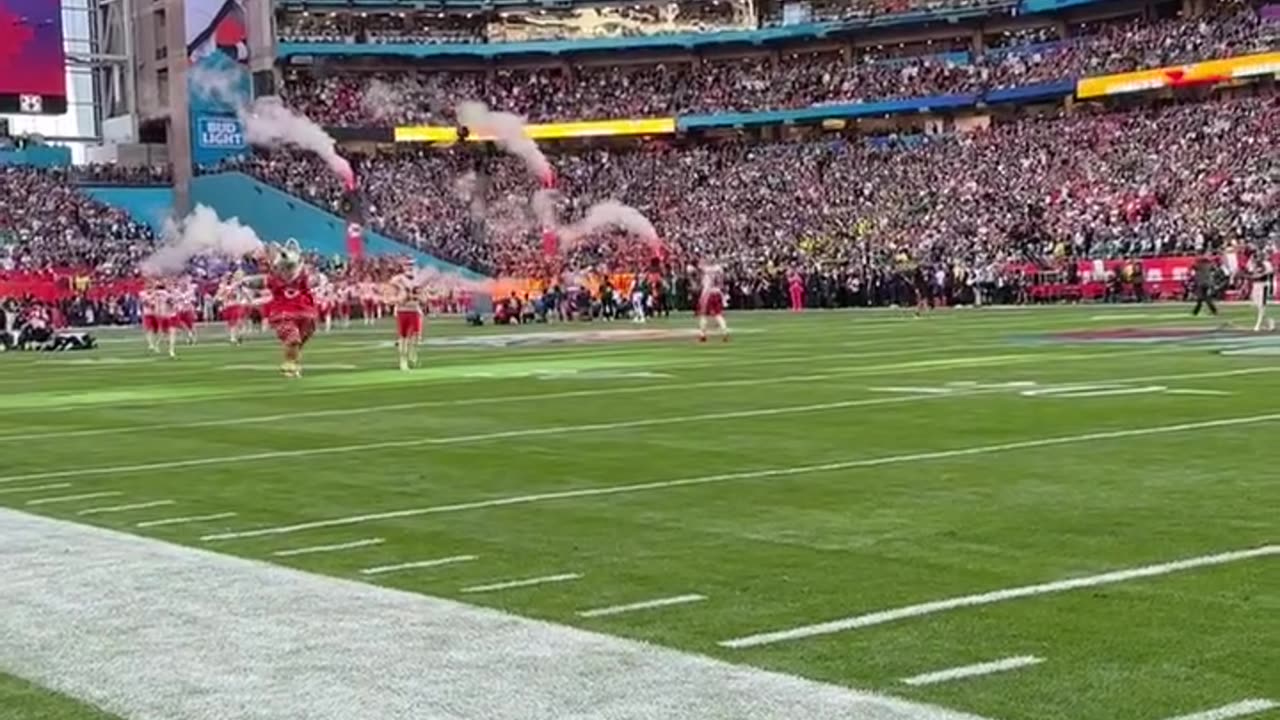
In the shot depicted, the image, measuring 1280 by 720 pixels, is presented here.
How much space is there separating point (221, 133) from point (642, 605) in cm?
6968

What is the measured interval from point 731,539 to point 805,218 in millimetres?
59924

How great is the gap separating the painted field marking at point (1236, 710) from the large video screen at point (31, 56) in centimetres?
6084

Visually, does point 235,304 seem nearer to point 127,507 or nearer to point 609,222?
point 609,222

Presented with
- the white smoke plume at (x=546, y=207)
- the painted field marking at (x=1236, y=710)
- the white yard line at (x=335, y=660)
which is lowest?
the painted field marking at (x=1236, y=710)

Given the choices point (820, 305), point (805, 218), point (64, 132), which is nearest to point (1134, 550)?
point (820, 305)

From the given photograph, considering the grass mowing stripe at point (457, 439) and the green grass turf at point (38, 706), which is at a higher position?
the green grass turf at point (38, 706)

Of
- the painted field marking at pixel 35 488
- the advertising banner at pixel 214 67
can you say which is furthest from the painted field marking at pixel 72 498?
the advertising banner at pixel 214 67

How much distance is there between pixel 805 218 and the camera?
6775cm

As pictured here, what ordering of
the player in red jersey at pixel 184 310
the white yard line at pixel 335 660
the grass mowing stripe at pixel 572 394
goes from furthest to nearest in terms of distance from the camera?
the player in red jersey at pixel 184 310, the grass mowing stripe at pixel 572 394, the white yard line at pixel 335 660

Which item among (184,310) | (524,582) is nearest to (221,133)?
(184,310)

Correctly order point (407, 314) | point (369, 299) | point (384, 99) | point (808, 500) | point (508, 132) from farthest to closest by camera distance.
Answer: point (384, 99), point (508, 132), point (369, 299), point (407, 314), point (808, 500)

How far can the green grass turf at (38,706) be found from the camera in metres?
5.40

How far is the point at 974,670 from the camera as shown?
560 centimetres

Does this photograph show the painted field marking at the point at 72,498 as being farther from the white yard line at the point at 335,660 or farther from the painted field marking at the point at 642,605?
the painted field marking at the point at 642,605
